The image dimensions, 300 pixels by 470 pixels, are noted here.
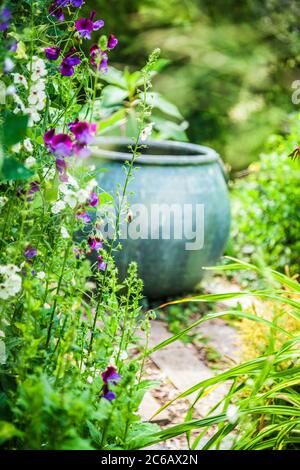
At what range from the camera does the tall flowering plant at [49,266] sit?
0.99 metres

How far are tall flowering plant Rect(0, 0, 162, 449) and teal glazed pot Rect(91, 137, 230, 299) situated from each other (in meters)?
1.29

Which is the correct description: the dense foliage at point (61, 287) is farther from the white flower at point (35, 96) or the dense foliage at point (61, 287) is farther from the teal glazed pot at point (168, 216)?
the teal glazed pot at point (168, 216)

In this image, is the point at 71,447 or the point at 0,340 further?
the point at 0,340

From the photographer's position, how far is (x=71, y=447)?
93 centimetres

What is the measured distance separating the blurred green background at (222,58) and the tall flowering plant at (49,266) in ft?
15.0

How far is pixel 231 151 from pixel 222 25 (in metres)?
1.29

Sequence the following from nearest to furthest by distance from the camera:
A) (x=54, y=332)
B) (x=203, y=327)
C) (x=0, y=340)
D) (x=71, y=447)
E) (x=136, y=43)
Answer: (x=71, y=447) < (x=0, y=340) < (x=54, y=332) < (x=203, y=327) < (x=136, y=43)

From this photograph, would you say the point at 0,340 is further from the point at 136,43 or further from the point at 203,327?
the point at 136,43

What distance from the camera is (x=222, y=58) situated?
19.0 ft

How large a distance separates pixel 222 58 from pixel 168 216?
11.5 ft

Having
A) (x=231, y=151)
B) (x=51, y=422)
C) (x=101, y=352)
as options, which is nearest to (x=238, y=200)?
(x=231, y=151)

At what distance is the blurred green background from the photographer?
5.75 metres

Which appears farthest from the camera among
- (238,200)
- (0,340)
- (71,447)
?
(238,200)

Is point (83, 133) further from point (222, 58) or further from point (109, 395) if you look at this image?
point (222, 58)
